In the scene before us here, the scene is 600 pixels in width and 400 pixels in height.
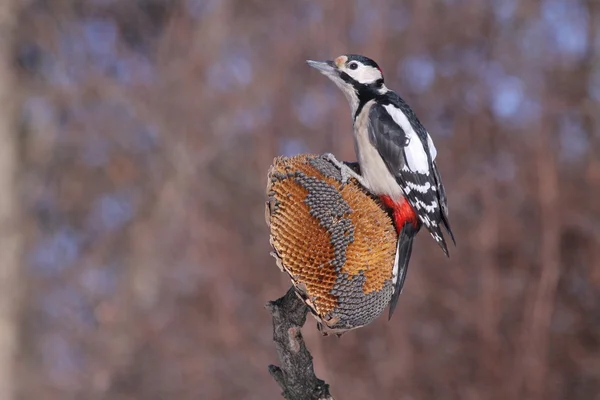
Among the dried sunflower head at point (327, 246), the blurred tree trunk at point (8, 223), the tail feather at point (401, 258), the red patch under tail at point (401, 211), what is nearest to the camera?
the dried sunflower head at point (327, 246)

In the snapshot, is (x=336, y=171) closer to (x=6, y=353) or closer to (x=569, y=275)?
(x=569, y=275)

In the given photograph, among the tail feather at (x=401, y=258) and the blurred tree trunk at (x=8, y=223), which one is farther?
the blurred tree trunk at (x=8, y=223)

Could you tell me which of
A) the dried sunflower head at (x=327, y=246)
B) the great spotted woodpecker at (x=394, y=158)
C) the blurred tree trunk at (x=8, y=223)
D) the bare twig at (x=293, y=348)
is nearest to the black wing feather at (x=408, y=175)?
the great spotted woodpecker at (x=394, y=158)

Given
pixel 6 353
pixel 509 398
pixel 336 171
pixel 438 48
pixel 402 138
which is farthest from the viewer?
pixel 6 353

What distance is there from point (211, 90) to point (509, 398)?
3.16m

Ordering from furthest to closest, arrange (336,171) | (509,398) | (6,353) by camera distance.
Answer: (6,353) → (509,398) → (336,171)

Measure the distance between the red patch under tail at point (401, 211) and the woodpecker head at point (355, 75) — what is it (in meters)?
0.42

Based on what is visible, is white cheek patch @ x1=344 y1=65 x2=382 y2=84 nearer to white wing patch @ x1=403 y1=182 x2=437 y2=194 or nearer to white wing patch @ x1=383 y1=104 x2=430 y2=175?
white wing patch @ x1=383 y1=104 x2=430 y2=175

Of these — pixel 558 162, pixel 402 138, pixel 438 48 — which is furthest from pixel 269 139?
pixel 402 138

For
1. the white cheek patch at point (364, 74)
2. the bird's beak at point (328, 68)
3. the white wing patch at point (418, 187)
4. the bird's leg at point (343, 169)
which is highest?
the bird's beak at point (328, 68)

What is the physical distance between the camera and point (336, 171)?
1.33 meters

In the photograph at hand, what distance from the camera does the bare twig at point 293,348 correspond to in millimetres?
1182

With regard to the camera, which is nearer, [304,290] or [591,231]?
[304,290]

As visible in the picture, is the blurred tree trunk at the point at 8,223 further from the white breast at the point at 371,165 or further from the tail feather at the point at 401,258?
the tail feather at the point at 401,258
